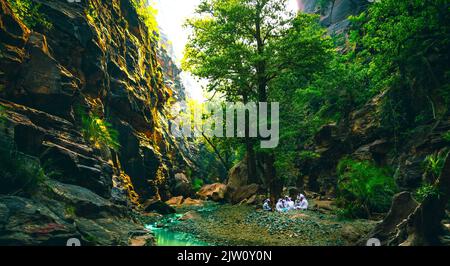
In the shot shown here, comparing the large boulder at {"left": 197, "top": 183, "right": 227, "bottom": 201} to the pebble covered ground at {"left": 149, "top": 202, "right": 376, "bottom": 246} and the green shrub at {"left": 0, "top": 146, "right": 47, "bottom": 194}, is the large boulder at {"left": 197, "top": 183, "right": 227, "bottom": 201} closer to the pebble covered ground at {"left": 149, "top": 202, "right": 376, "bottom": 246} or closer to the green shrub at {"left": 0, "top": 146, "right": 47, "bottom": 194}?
the pebble covered ground at {"left": 149, "top": 202, "right": 376, "bottom": 246}

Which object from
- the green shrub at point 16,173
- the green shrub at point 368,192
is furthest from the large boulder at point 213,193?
the green shrub at point 16,173

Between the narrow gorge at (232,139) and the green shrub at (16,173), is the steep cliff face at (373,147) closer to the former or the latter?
the narrow gorge at (232,139)

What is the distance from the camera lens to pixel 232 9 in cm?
2117

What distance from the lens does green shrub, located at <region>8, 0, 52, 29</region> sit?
1430cm

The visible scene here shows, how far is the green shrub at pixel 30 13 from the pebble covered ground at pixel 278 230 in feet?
41.5

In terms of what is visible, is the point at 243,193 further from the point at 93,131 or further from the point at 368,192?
the point at 93,131

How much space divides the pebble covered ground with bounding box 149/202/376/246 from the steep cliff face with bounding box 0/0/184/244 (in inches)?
143

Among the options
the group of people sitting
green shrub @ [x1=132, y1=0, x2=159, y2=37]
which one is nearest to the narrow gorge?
the group of people sitting

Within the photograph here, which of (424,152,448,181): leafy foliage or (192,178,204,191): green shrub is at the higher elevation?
(192,178,204,191): green shrub

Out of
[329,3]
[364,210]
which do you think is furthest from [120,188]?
[329,3]

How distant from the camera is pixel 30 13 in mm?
15375

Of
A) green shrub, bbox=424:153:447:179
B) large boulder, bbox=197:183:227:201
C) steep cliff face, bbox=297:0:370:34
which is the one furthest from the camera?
steep cliff face, bbox=297:0:370:34

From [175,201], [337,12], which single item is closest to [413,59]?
[175,201]

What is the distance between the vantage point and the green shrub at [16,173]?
8.88 m
